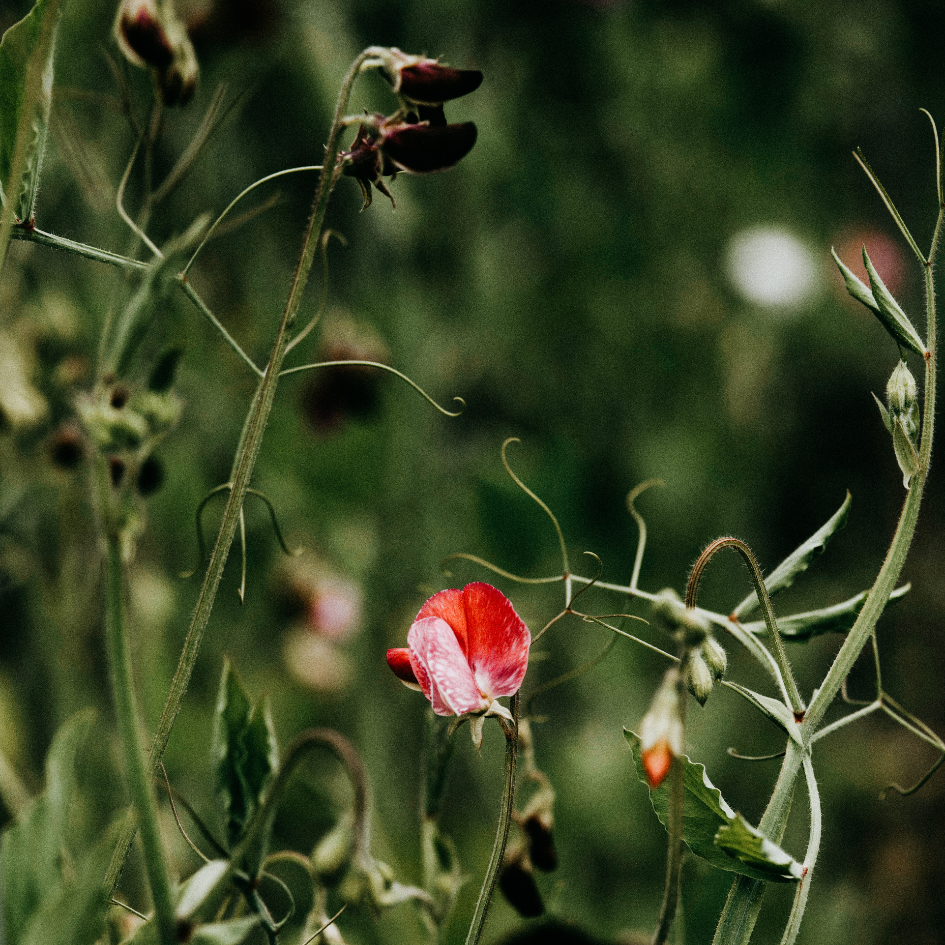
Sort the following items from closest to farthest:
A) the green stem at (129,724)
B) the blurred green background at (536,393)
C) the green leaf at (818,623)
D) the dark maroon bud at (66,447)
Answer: the green stem at (129,724) < the green leaf at (818,623) < the dark maroon bud at (66,447) < the blurred green background at (536,393)

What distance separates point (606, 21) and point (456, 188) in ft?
1.41

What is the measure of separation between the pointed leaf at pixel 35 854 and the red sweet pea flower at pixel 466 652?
3.0 inches

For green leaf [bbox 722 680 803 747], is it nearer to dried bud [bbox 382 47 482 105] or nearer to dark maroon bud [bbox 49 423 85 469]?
dried bud [bbox 382 47 482 105]

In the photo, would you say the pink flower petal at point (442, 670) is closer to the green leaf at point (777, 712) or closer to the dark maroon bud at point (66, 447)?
the green leaf at point (777, 712)

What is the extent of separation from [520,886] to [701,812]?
73 mm

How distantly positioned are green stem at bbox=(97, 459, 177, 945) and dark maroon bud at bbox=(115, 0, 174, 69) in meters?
0.18

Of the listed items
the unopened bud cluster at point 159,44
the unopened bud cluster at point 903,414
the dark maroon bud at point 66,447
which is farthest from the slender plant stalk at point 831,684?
the dark maroon bud at point 66,447

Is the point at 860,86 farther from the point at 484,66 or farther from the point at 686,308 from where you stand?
the point at 484,66

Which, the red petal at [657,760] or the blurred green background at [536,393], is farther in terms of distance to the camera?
the blurred green background at [536,393]

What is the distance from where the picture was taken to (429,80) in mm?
202

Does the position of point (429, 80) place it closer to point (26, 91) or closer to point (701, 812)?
point (26, 91)

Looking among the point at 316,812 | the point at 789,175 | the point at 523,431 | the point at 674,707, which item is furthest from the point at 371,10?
the point at 674,707

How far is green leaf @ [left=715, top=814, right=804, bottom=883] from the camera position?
19 cm

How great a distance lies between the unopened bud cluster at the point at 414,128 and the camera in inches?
7.9
